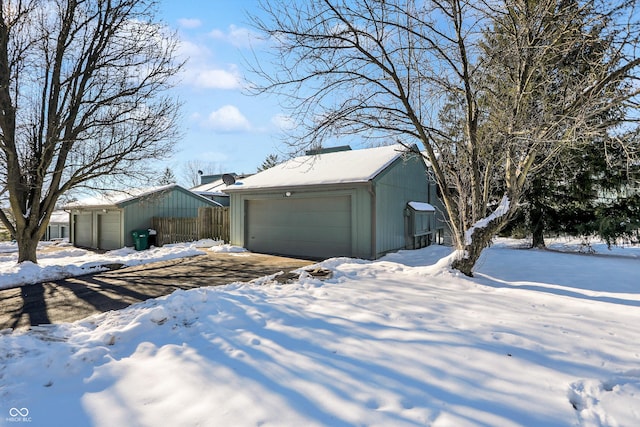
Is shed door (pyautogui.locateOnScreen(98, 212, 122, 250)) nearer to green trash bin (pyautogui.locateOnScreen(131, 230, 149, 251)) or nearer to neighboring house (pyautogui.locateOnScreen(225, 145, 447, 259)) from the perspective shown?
green trash bin (pyautogui.locateOnScreen(131, 230, 149, 251))

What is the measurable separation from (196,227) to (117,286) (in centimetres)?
843

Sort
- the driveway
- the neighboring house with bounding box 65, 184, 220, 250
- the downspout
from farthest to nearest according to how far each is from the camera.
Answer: the neighboring house with bounding box 65, 184, 220, 250 < the downspout < the driveway

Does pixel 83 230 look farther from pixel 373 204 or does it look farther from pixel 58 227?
pixel 373 204

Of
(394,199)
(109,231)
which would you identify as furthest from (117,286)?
(109,231)

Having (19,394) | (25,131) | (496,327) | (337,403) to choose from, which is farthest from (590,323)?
(25,131)

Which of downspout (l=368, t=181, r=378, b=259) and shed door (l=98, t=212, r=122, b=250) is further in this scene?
shed door (l=98, t=212, r=122, b=250)

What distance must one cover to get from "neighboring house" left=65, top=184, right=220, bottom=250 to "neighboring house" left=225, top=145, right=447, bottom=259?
5.34 meters

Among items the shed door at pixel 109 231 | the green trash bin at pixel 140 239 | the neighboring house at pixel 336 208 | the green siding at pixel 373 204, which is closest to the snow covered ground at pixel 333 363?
the green siding at pixel 373 204

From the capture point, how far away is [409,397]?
7.40 ft

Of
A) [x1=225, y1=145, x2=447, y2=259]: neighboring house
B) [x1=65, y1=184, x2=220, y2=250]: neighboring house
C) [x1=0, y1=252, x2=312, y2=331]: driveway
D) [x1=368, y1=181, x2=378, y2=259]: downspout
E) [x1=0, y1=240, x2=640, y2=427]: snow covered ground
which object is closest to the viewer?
[x1=0, y1=240, x2=640, y2=427]: snow covered ground

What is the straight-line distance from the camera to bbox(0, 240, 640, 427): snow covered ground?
6.97 ft

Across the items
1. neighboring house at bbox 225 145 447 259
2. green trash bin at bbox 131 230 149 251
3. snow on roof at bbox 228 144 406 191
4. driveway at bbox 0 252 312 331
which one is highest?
snow on roof at bbox 228 144 406 191

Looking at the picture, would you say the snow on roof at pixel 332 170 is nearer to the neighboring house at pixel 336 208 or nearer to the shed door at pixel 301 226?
the neighboring house at pixel 336 208

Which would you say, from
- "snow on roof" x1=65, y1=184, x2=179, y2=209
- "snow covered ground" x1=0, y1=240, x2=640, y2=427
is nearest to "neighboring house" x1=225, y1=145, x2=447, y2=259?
"snow covered ground" x1=0, y1=240, x2=640, y2=427
